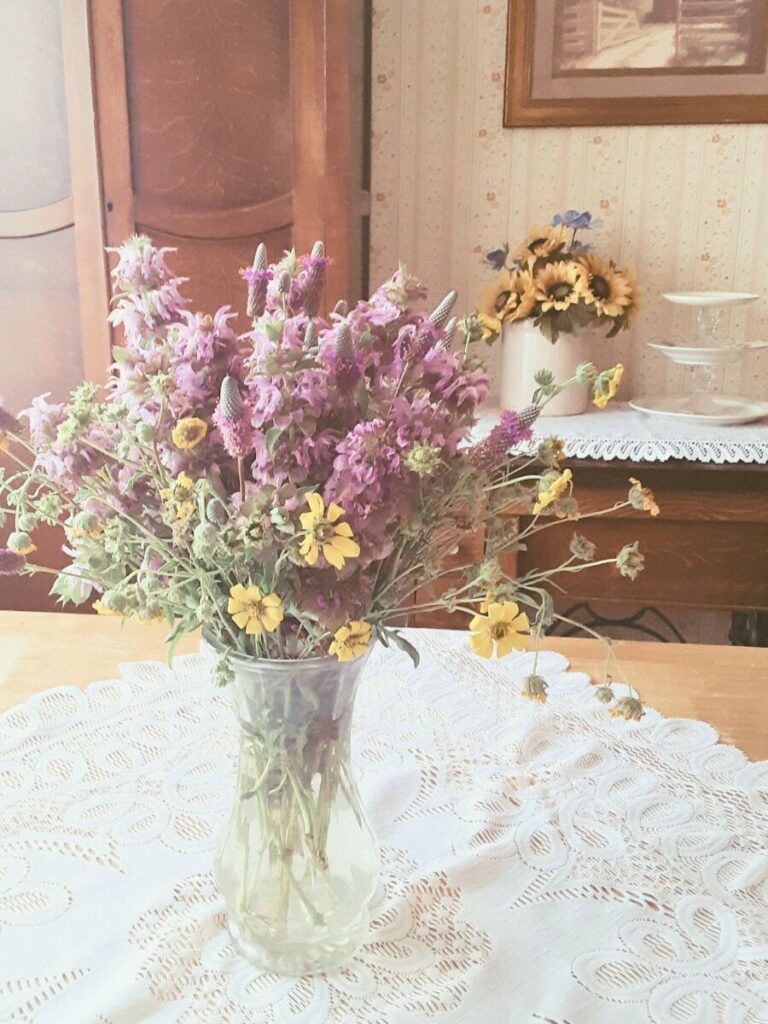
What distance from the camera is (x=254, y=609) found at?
56cm

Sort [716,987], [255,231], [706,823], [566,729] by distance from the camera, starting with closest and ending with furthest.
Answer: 1. [716,987]
2. [706,823]
3. [566,729]
4. [255,231]

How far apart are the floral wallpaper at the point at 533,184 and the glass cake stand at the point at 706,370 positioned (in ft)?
0.49

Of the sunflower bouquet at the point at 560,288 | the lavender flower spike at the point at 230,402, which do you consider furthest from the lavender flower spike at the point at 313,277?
the sunflower bouquet at the point at 560,288

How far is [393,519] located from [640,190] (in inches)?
78.4

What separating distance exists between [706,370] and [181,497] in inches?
72.1

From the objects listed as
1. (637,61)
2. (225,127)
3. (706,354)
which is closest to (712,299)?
(706,354)

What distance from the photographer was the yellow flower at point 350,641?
573 mm

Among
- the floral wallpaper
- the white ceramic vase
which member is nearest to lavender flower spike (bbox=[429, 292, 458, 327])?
the white ceramic vase

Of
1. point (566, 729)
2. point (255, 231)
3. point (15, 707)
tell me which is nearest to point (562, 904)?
point (566, 729)

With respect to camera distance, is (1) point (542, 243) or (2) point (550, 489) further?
(1) point (542, 243)

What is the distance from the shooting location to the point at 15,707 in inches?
40.1

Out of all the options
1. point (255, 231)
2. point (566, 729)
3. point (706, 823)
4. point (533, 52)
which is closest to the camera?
point (706, 823)

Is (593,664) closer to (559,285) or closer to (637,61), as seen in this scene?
(559,285)

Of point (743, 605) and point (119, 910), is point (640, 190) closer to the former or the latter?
point (743, 605)
